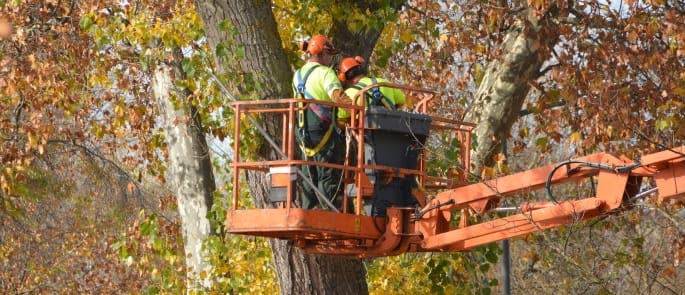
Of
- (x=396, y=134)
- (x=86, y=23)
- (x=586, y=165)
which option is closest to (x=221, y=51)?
(x=396, y=134)

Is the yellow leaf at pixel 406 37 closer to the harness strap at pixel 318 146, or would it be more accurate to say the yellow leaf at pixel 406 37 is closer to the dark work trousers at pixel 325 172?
the dark work trousers at pixel 325 172

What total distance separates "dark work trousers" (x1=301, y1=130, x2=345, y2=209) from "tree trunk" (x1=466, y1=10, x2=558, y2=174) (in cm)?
523

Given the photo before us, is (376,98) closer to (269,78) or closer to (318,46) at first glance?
(318,46)

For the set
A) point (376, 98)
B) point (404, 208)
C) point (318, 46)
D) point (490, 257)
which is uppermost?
point (318, 46)

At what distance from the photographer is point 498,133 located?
17516mm

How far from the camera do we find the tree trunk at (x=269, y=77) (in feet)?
43.1

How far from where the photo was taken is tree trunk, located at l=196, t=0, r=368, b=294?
13.1 m

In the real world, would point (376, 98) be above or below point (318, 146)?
above

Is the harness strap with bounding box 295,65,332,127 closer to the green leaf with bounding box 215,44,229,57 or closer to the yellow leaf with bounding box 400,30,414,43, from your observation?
the green leaf with bounding box 215,44,229,57

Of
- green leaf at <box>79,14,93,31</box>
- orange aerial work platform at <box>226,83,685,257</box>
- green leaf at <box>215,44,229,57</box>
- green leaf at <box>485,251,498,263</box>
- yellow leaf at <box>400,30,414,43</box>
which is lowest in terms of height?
green leaf at <box>485,251,498,263</box>

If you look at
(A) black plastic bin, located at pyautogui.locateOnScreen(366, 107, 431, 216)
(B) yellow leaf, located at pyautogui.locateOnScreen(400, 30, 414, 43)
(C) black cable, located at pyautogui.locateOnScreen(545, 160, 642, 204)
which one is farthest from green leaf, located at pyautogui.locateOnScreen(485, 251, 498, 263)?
(C) black cable, located at pyautogui.locateOnScreen(545, 160, 642, 204)

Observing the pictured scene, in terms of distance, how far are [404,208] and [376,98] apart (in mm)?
1080

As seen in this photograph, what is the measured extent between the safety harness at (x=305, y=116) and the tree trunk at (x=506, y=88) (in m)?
5.41

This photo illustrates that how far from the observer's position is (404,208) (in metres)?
11.6
